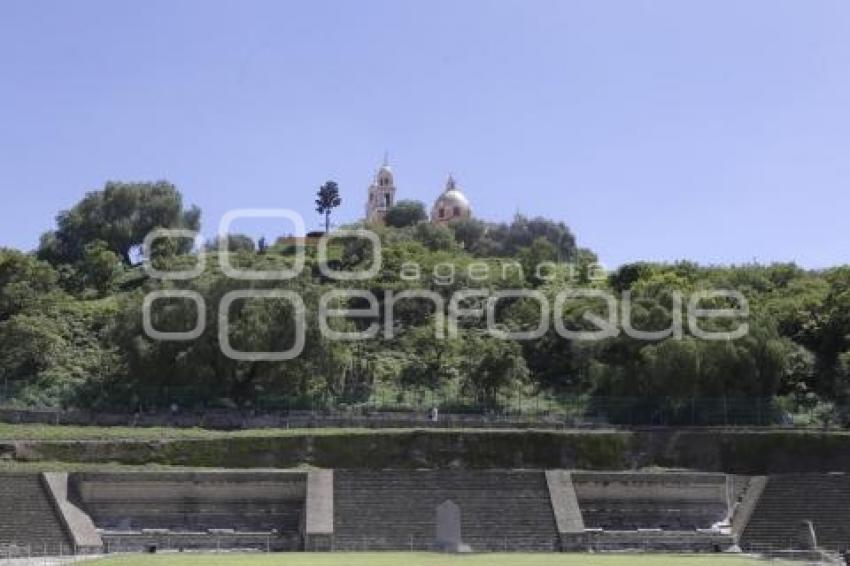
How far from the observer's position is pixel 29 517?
39.1 m

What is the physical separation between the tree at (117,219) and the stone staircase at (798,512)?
186ft

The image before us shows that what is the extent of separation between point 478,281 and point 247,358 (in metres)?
24.6

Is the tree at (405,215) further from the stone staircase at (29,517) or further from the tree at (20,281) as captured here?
the stone staircase at (29,517)

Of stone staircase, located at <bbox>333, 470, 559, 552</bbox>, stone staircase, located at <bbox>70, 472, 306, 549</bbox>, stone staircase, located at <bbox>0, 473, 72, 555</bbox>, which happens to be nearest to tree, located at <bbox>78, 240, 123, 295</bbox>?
stone staircase, located at <bbox>70, 472, 306, 549</bbox>

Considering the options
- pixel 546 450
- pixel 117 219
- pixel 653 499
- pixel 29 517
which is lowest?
pixel 29 517

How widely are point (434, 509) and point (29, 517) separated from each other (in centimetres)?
1429

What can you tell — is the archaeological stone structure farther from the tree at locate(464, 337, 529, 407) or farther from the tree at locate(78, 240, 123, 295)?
the tree at locate(78, 240, 123, 295)

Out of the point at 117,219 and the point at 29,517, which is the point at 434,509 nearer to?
the point at 29,517

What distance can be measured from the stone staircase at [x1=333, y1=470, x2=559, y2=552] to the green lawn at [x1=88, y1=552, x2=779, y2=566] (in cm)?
286

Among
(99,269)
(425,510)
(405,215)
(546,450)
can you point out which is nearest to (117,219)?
(99,269)

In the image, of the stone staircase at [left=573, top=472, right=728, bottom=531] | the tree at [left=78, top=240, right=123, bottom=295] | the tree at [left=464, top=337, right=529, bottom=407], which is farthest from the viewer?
the tree at [left=78, top=240, right=123, bottom=295]

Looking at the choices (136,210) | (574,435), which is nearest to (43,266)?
(136,210)

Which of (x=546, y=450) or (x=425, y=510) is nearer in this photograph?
(x=425, y=510)

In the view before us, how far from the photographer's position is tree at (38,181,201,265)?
89250mm
